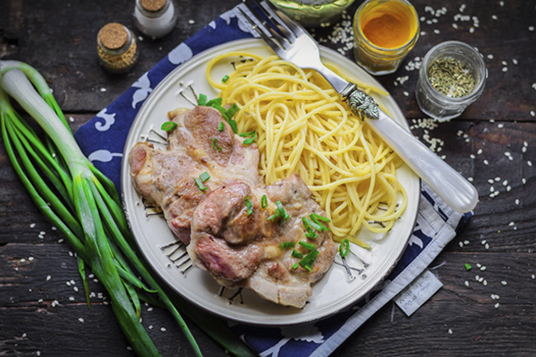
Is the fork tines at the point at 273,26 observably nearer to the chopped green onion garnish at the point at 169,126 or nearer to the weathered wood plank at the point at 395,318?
the chopped green onion garnish at the point at 169,126

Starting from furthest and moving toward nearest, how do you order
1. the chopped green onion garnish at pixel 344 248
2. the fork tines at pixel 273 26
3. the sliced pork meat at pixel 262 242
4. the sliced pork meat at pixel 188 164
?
the fork tines at pixel 273 26, the chopped green onion garnish at pixel 344 248, the sliced pork meat at pixel 188 164, the sliced pork meat at pixel 262 242

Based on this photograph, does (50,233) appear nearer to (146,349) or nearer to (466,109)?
(146,349)

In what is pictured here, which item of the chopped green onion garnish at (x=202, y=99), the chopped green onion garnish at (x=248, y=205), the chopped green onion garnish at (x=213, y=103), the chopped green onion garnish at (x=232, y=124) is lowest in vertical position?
the chopped green onion garnish at (x=248, y=205)

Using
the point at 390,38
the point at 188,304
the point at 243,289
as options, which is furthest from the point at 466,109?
the point at 188,304

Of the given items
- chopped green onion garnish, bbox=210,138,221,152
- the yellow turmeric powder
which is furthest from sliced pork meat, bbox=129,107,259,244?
the yellow turmeric powder

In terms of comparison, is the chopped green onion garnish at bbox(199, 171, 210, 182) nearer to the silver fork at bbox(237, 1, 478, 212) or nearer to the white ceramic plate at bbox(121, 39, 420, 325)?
the white ceramic plate at bbox(121, 39, 420, 325)

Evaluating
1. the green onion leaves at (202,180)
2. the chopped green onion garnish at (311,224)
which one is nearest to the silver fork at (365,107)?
the chopped green onion garnish at (311,224)

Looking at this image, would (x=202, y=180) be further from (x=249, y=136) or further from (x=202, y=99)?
(x=202, y=99)
